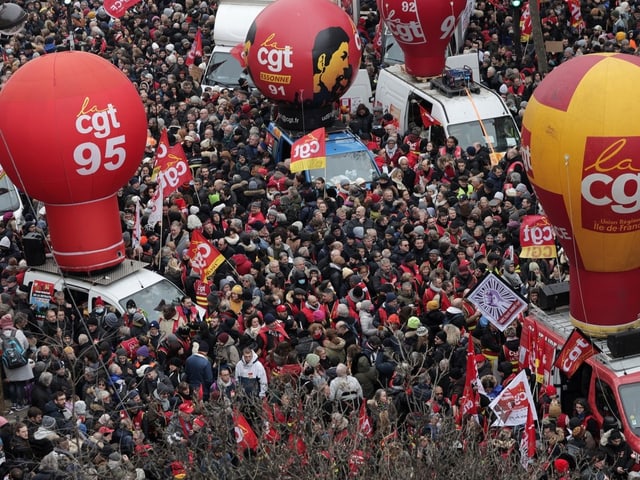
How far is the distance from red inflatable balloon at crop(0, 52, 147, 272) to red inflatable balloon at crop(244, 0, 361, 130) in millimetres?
5525

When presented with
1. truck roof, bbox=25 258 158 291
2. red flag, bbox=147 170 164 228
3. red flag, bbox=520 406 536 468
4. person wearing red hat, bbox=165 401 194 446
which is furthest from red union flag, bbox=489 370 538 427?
red flag, bbox=147 170 164 228

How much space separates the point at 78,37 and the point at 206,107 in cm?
699

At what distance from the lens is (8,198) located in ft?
75.7

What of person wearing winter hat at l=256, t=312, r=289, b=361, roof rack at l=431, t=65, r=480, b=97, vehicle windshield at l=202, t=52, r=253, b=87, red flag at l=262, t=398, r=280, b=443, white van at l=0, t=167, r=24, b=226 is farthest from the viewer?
vehicle windshield at l=202, t=52, r=253, b=87

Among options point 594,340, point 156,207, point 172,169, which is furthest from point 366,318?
point 172,169

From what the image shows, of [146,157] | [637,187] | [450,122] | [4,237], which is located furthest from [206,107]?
[637,187]

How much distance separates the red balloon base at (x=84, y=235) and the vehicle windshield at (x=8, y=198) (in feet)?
9.73

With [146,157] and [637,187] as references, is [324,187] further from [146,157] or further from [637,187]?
[637,187]

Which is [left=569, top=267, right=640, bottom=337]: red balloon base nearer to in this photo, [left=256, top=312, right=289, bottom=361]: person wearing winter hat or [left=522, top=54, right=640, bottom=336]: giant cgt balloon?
[left=522, top=54, right=640, bottom=336]: giant cgt balloon

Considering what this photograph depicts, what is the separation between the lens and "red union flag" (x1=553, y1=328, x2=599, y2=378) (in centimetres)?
1612

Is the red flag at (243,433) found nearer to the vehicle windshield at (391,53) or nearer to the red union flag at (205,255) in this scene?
the red union flag at (205,255)

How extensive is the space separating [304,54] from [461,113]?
9.82ft

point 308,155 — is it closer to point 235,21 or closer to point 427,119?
point 427,119

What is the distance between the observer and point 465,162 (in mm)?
23703
